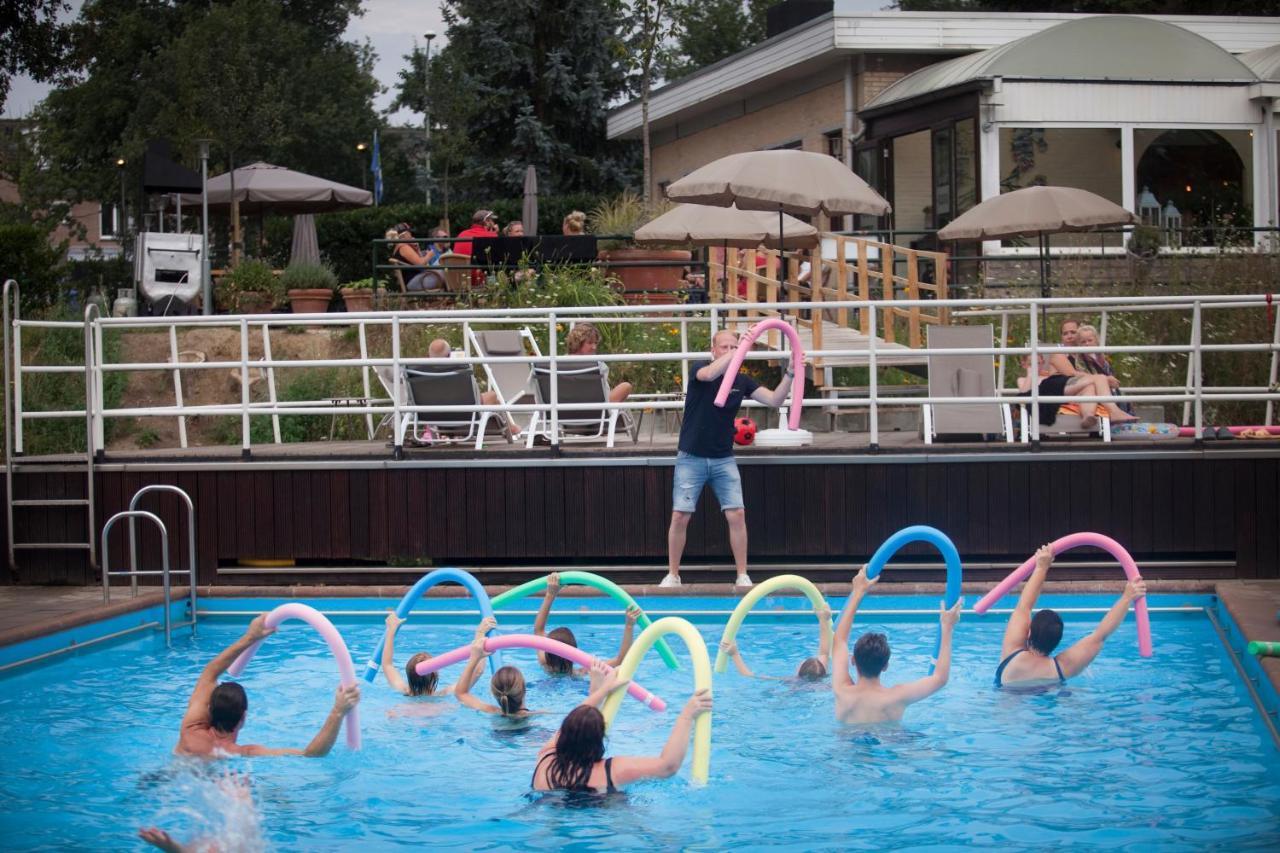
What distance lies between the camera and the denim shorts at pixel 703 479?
10.9 meters

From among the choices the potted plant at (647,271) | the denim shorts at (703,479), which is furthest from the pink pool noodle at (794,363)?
the potted plant at (647,271)

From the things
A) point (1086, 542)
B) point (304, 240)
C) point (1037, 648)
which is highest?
point (304, 240)

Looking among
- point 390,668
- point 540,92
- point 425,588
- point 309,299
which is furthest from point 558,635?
point 540,92

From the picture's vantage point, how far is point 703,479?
35.9 ft

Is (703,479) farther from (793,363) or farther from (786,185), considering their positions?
(786,185)

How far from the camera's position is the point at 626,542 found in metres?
12.0

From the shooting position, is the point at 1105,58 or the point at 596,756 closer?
the point at 596,756

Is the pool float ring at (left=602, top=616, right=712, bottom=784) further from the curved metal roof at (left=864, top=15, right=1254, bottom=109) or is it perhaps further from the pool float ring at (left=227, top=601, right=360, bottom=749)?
the curved metal roof at (left=864, top=15, right=1254, bottom=109)

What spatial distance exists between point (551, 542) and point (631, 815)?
17.2 feet

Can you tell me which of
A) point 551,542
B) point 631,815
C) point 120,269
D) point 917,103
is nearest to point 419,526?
point 551,542

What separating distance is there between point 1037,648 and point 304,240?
18237mm

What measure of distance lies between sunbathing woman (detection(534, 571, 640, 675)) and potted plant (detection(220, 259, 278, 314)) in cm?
1300

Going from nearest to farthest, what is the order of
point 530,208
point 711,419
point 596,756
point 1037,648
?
point 596,756, point 1037,648, point 711,419, point 530,208

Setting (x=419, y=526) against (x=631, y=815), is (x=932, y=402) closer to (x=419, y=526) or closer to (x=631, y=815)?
(x=419, y=526)
